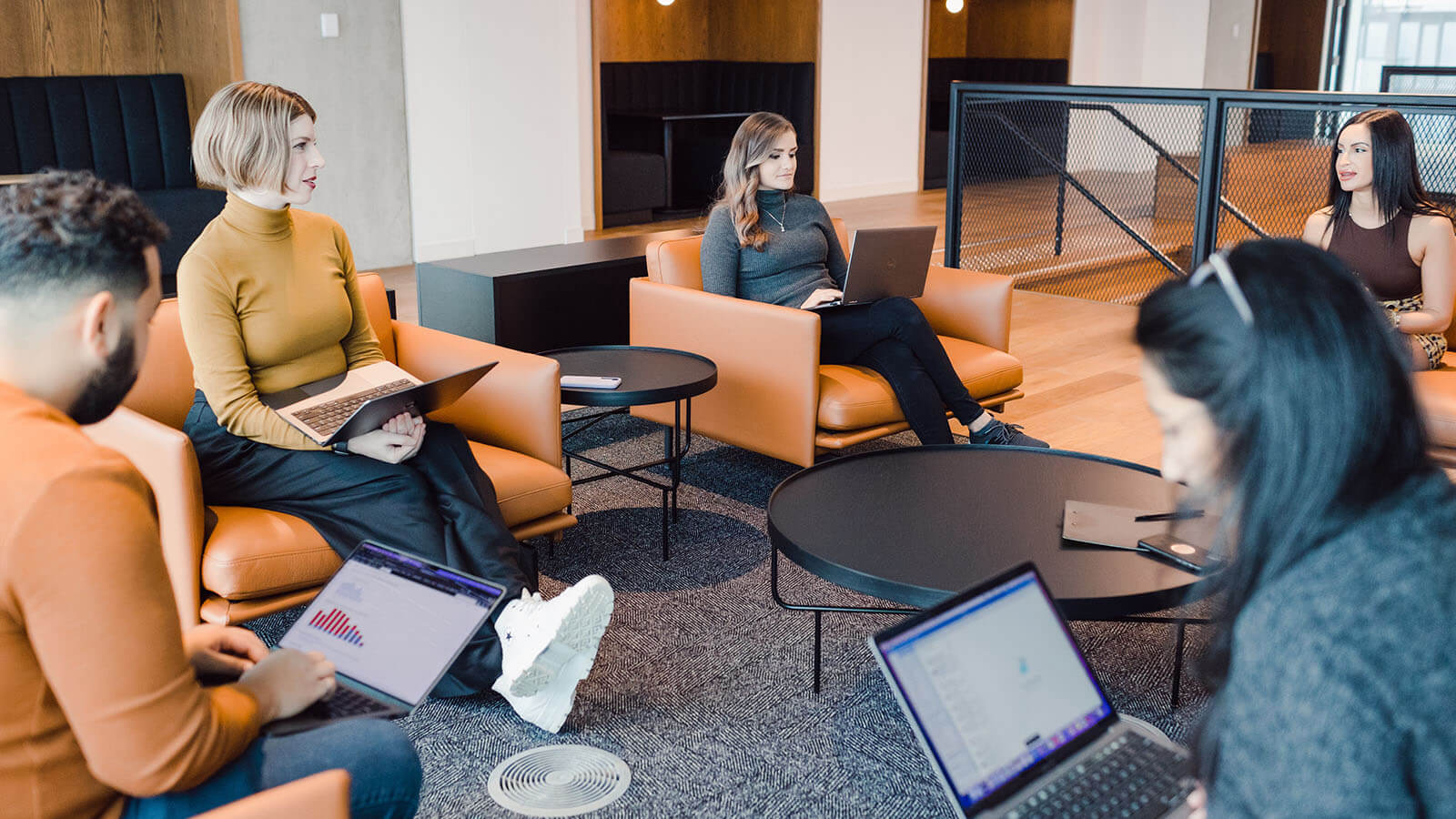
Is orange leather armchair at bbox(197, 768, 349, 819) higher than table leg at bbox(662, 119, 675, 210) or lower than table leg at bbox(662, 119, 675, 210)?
lower

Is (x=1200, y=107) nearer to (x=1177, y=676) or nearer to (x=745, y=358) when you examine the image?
(x=745, y=358)

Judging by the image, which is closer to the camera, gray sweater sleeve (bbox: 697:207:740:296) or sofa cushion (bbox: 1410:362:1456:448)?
sofa cushion (bbox: 1410:362:1456:448)

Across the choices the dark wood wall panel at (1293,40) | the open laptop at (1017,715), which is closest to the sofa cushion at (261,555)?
the open laptop at (1017,715)

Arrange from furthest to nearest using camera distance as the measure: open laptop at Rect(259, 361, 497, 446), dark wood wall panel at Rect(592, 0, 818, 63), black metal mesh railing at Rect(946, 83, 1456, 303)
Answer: dark wood wall panel at Rect(592, 0, 818, 63) < black metal mesh railing at Rect(946, 83, 1456, 303) < open laptop at Rect(259, 361, 497, 446)

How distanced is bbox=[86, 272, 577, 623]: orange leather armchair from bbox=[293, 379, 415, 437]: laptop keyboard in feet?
0.64

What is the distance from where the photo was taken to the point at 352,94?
263 inches

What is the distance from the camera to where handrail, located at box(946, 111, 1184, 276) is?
5.69 m

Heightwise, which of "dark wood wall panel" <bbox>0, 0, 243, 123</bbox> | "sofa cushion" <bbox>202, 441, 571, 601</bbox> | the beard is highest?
"dark wood wall panel" <bbox>0, 0, 243, 123</bbox>

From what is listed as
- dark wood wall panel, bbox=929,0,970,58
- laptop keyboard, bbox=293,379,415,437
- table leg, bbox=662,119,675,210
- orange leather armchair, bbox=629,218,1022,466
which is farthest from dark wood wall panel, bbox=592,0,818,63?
laptop keyboard, bbox=293,379,415,437

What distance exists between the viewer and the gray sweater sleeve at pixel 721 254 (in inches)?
147

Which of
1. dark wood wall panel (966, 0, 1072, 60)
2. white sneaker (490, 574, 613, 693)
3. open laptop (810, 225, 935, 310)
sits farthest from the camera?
dark wood wall panel (966, 0, 1072, 60)

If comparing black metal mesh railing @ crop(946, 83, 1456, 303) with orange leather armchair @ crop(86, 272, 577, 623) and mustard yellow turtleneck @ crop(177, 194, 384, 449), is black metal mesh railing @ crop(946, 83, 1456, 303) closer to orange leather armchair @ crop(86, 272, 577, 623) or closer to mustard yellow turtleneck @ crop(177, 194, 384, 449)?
orange leather armchair @ crop(86, 272, 577, 623)

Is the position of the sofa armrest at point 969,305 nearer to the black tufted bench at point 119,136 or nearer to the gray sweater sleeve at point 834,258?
the gray sweater sleeve at point 834,258

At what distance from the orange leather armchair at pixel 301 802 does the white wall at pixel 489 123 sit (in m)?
6.11
